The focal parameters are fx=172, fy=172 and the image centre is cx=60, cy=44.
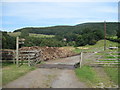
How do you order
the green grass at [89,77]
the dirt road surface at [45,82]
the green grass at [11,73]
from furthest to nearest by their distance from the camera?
the green grass at [11,73], the green grass at [89,77], the dirt road surface at [45,82]

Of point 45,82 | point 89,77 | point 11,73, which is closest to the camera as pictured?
point 45,82

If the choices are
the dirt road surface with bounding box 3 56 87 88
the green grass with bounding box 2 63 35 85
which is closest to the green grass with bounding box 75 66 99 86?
the dirt road surface with bounding box 3 56 87 88

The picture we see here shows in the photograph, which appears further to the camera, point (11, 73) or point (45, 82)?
point (11, 73)

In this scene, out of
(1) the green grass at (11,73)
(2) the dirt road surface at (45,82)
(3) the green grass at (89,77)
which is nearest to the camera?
(2) the dirt road surface at (45,82)

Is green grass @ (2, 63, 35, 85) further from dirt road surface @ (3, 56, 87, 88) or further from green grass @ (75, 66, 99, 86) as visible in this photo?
green grass @ (75, 66, 99, 86)

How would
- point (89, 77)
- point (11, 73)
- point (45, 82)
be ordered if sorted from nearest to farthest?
point (45, 82)
point (89, 77)
point (11, 73)

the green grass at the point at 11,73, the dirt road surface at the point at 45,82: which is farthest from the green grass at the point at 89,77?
the green grass at the point at 11,73

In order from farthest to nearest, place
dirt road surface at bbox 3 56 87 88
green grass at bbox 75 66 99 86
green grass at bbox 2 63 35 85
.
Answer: green grass at bbox 2 63 35 85
green grass at bbox 75 66 99 86
dirt road surface at bbox 3 56 87 88

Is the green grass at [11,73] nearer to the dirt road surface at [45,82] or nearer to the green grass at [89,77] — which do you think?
the dirt road surface at [45,82]

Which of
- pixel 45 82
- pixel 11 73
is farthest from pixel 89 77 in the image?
pixel 11 73

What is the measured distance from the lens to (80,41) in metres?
41.8

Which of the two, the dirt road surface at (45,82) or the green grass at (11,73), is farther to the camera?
the green grass at (11,73)

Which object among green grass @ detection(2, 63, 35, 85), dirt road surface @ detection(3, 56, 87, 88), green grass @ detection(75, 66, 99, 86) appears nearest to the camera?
dirt road surface @ detection(3, 56, 87, 88)

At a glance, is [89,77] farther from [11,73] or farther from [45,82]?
[11,73]
